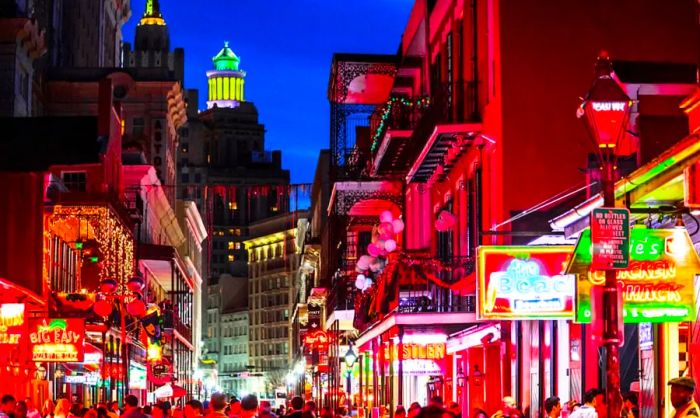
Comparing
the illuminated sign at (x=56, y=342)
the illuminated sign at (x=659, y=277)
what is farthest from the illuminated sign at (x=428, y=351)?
the illuminated sign at (x=659, y=277)

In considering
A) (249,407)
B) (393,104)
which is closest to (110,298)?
(393,104)

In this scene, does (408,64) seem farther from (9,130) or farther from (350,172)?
(9,130)

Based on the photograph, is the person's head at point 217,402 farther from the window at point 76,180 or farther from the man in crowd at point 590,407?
the window at point 76,180

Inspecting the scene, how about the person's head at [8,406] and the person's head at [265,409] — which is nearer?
the person's head at [265,409]

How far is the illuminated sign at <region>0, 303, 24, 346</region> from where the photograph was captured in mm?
25516

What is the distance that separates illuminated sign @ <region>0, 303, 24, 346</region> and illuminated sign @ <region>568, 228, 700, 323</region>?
1396cm

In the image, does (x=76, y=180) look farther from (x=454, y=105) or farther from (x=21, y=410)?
(x=21, y=410)

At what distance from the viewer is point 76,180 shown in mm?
52594

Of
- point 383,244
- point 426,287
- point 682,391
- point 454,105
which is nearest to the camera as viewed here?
point 682,391

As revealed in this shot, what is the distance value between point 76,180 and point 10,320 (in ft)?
89.3

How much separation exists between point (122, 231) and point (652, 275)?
3668 cm

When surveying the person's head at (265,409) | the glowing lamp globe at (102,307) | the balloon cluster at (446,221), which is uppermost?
the balloon cluster at (446,221)

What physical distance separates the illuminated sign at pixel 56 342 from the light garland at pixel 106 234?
7.86 metres

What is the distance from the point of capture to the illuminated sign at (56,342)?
30094mm
